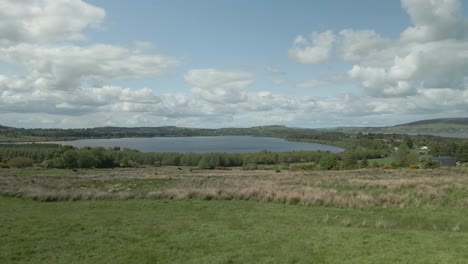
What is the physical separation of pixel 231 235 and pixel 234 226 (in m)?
1.55

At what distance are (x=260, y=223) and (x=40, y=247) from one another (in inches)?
296

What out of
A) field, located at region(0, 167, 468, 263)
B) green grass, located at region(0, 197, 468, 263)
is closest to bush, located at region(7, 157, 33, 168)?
field, located at region(0, 167, 468, 263)

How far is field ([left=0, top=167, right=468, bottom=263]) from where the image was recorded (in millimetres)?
10234

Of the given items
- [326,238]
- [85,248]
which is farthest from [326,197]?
[85,248]

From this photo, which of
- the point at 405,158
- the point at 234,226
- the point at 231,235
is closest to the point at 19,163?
the point at 234,226

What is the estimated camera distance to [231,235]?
1232 cm

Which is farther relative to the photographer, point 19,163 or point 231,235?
point 19,163

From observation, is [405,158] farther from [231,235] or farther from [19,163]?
[231,235]

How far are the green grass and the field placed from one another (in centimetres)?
3

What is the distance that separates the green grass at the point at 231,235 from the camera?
33.1 ft

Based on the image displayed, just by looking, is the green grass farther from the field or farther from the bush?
the bush

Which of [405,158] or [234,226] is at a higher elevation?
[234,226]

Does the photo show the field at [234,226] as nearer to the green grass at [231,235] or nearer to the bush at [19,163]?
the green grass at [231,235]

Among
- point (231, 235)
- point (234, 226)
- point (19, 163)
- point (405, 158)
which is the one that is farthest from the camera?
point (405, 158)
